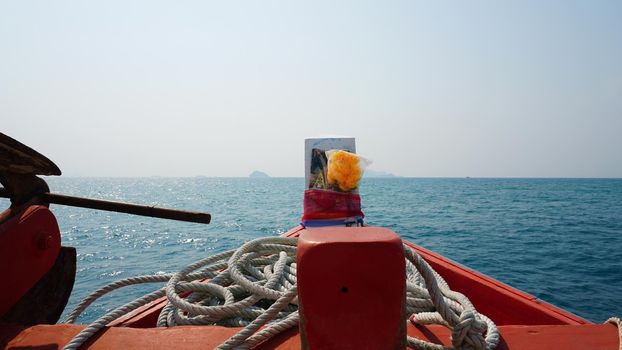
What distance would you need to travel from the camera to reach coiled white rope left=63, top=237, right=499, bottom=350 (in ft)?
4.03

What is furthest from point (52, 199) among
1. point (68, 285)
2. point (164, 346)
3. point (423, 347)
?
point (423, 347)

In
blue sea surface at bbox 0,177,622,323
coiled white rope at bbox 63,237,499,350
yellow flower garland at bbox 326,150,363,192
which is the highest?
yellow flower garland at bbox 326,150,363,192

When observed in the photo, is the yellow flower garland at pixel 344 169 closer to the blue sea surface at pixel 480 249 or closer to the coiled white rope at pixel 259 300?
the coiled white rope at pixel 259 300

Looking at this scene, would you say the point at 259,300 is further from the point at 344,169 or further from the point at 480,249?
the point at 480,249

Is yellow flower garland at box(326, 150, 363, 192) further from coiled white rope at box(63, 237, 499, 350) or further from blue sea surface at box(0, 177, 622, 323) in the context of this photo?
blue sea surface at box(0, 177, 622, 323)

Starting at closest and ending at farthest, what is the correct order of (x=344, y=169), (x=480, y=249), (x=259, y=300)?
(x=259, y=300) → (x=344, y=169) → (x=480, y=249)

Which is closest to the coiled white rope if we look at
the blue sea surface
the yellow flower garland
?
the yellow flower garland

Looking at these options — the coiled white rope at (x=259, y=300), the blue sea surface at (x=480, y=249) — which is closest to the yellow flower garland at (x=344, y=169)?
the coiled white rope at (x=259, y=300)

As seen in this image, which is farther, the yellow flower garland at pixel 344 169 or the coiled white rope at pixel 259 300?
the yellow flower garland at pixel 344 169

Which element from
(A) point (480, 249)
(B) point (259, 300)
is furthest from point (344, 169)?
(A) point (480, 249)

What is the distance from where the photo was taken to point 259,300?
2002 mm

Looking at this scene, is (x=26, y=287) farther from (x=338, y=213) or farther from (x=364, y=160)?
(x=364, y=160)

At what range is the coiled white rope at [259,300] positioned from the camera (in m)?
1.23

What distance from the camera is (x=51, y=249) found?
1.78 metres
